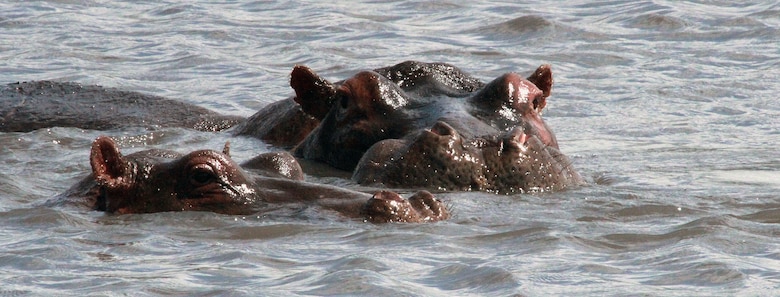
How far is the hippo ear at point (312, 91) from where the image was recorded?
31.6 feet

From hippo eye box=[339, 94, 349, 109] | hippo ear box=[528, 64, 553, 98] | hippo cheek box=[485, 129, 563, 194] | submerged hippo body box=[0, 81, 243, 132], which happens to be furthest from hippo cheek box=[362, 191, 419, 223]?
submerged hippo body box=[0, 81, 243, 132]

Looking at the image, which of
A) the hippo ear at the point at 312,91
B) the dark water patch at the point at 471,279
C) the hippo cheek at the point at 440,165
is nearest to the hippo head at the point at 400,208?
the dark water patch at the point at 471,279

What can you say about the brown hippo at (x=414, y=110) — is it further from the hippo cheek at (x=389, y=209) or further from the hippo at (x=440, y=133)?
the hippo cheek at (x=389, y=209)

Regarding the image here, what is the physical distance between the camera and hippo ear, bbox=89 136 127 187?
7.44 m

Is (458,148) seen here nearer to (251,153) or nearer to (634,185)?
(634,185)

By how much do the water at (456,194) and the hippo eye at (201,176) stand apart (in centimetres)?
16

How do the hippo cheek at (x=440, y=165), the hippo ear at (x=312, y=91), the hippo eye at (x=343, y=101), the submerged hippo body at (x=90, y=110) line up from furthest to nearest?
the submerged hippo body at (x=90, y=110) < the hippo ear at (x=312, y=91) < the hippo eye at (x=343, y=101) < the hippo cheek at (x=440, y=165)

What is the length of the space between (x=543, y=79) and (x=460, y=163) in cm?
182

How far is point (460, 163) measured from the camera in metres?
8.09

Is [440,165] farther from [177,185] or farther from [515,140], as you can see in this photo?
[177,185]

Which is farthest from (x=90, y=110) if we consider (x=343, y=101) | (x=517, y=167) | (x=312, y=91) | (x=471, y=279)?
(x=471, y=279)

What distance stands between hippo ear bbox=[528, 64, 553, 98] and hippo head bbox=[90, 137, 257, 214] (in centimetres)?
258

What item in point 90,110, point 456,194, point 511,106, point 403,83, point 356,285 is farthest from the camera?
point 90,110

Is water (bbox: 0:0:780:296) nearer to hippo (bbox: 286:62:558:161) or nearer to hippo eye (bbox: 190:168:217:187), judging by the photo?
hippo eye (bbox: 190:168:217:187)
